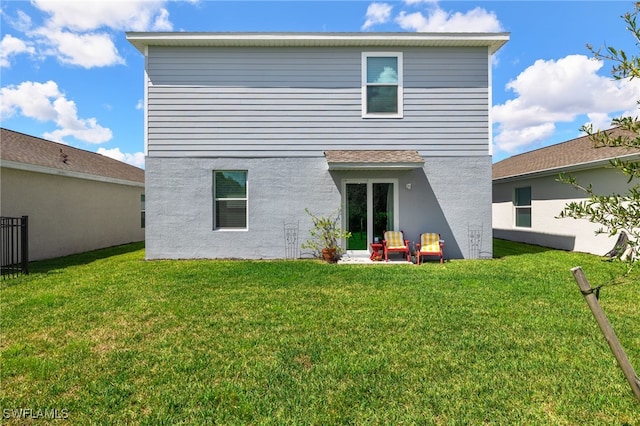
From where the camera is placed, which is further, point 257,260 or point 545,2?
point 257,260

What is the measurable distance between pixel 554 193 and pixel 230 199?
36.2 ft

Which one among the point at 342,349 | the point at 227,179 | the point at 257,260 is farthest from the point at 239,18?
the point at 342,349

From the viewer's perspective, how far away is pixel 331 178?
9.34 meters

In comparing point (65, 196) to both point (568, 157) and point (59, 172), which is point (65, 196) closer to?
point (59, 172)

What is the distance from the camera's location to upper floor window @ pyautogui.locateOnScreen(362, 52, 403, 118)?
9391mm

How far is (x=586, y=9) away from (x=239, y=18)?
8498 mm

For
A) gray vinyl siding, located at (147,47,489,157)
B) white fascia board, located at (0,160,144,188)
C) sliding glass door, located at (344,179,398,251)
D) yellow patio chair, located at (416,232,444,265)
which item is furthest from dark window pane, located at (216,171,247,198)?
white fascia board, located at (0,160,144,188)

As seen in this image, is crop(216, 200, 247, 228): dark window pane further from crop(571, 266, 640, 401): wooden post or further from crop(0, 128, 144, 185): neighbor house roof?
crop(571, 266, 640, 401): wooden post

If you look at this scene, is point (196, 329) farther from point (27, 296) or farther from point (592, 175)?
point (592, 175)

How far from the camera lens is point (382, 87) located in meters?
9.45

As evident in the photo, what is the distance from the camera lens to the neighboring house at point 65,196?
9359 millimetres

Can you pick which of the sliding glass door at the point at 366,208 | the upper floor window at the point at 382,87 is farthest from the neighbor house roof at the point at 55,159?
the upper floor window at the point at 382,87

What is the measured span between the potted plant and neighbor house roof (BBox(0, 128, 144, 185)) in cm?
809

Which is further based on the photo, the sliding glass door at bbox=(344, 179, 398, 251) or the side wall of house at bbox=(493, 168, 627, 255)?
the side wall of house at bbox=(493, 168, 627, 255)
